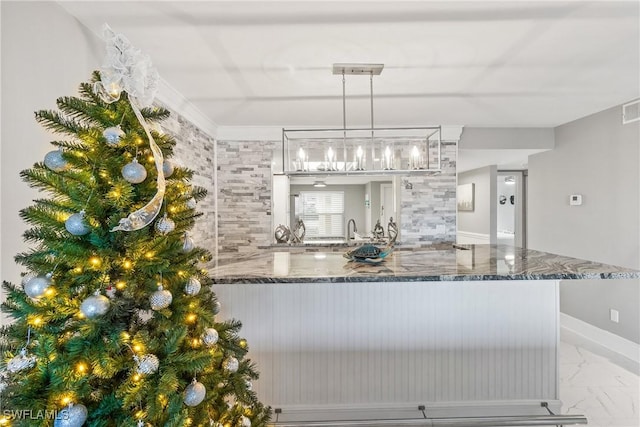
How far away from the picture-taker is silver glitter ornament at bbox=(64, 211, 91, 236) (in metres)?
0.84

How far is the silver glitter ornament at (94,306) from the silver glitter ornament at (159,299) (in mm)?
109

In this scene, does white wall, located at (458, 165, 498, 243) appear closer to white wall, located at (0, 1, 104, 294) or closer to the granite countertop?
the granite countertop

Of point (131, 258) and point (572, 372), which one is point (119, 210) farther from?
point (572, 372)

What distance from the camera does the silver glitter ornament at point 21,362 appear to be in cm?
80

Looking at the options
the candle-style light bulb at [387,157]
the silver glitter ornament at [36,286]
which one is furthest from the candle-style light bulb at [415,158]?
the silver glitter ornament at [36,286]

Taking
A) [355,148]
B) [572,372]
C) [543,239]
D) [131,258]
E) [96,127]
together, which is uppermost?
[355,148]

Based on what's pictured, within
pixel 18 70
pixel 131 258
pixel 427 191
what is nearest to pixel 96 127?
pixel 131 258

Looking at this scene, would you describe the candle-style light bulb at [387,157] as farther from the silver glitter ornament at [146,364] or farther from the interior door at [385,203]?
the interior door at [385,203]

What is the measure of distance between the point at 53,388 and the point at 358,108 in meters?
3.24

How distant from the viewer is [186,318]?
100 cm

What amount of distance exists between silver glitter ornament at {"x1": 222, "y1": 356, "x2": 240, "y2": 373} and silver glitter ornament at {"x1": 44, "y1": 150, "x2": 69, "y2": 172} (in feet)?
2.44

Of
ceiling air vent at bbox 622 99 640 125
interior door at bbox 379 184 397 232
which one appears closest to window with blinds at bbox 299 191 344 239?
interior door at bbox 379 184 397 232

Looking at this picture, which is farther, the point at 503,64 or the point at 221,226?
the point at 221,226

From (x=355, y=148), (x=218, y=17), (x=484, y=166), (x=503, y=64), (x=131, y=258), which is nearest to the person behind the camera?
(x=131, y=258)
